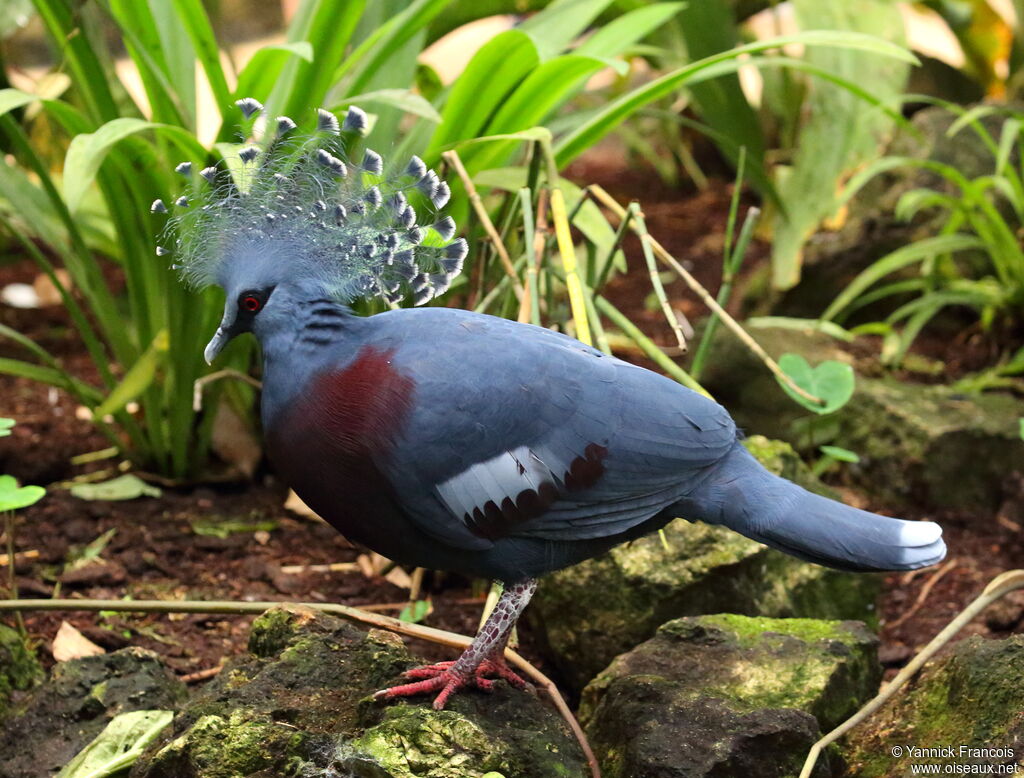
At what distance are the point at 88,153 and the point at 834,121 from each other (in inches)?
115

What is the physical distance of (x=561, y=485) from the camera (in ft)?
6.14

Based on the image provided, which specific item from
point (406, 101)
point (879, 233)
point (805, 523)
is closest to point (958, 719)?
point (805, 523)

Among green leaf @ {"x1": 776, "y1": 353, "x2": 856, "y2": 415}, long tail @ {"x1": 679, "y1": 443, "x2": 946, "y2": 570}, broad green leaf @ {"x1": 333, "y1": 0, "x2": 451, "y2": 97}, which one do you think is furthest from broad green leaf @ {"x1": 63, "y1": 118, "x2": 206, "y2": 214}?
green leaf @ {"x1": 776, "y1": 353, "x2": 856, "y2": 415}

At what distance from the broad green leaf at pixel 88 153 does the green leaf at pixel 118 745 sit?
1.01m

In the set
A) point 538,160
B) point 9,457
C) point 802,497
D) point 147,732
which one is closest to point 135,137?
point 538,160

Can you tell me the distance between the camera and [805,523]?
1.86 m

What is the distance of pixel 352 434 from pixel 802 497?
2.47ft

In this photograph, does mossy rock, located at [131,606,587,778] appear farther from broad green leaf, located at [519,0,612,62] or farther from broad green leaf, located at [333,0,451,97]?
broad green leaf, located at [519,0,612,62]

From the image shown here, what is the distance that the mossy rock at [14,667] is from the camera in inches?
89.2

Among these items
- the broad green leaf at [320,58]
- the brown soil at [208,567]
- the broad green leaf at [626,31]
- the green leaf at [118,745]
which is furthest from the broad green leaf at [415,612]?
the broad green leaf at [626,31]

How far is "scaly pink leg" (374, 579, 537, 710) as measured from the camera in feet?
6.28

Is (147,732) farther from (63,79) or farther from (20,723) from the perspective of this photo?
(63,79)

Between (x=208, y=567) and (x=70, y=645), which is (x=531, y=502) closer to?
(x=70, y=645)

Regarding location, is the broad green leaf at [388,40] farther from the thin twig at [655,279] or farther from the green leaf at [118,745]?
the green leaf at [118,745]
